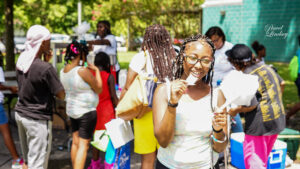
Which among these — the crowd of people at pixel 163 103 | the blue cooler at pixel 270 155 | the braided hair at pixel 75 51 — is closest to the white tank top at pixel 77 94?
the crowd of people at pixel 163 103

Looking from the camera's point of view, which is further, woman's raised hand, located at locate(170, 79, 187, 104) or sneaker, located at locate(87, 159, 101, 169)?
sneaker, located at locate(87, 159, 101, 169)

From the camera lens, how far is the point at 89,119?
416 centimetres

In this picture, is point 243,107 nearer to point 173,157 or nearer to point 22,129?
point 173,157

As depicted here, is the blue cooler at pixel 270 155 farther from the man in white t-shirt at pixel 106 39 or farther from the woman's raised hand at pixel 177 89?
the man in white t-shirt at pixel 106 39

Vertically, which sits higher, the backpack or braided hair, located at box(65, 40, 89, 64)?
braided hair, located at box(65, 40, 89, 64)

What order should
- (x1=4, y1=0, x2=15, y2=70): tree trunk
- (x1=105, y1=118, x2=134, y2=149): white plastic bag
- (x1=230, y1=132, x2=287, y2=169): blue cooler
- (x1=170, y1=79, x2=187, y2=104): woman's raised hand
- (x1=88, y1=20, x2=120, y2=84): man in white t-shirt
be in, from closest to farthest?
(x1=170, y1=79, x2=187, y2=104): woman's raised hand
(x1=105, y1=118, x2=134, y2=149): white plastic bag
(x1=230, y1=132, x2=287, y2=169): blue cooler
(x1=88, y1=20, x2=120, y2=84): man in white t-shirt
(x1=4, y1=0, x2=15, y2=70): tree trunk

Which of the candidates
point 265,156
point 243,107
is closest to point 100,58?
point 243,107

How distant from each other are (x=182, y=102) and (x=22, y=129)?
226 cm

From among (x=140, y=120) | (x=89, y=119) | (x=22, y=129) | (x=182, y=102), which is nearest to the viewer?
(x=182, y=102)

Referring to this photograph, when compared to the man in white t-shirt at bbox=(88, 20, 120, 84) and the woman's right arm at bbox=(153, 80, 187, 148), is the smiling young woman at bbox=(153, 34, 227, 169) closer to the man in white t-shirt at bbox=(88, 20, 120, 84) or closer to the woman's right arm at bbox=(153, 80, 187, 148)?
the woman's right arm at bbox=(153, 80, 187, 148)

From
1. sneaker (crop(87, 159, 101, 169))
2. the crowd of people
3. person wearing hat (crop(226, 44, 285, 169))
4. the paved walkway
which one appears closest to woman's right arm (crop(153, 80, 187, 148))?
the crowd of people

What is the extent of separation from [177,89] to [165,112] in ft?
0.64

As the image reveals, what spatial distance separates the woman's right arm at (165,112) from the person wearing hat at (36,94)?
170cm

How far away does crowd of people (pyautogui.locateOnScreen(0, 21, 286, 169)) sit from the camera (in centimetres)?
210
